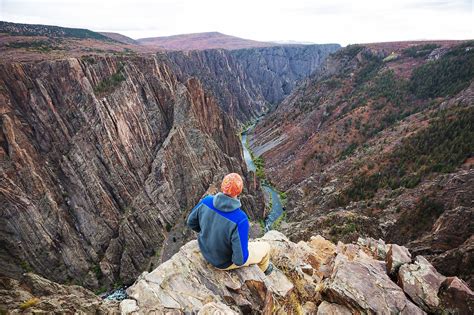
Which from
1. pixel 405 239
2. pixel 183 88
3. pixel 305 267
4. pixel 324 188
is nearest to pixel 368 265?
pixel 305 267

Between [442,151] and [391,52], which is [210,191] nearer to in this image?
[442,151]

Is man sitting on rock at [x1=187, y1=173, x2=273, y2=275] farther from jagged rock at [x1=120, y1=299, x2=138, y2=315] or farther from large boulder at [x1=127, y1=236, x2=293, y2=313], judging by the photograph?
jagged rock at [x1=120, y1=299, x2=138, y2=315]

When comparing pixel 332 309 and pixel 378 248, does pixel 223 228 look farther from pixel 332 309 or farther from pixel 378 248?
pixel 378 248

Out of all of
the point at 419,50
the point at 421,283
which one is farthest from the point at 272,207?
the point at 419,50

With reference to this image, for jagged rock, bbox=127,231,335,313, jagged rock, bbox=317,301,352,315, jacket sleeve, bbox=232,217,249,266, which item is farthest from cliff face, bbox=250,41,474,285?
jacket sleeve, bbox=232,217,249,266

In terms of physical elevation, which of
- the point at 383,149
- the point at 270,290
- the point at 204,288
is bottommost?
the point at 383,149

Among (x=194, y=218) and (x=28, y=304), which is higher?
(x=194, y=218)

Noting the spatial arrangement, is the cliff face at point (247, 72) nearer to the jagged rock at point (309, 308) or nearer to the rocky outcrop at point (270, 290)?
the rocky outcrop at point (270, 290)
